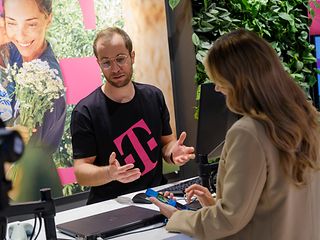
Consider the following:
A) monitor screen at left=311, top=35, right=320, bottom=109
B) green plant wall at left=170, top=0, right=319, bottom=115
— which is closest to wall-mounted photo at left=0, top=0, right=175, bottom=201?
green plant wall at left=170, top=0, right=319, bottom=115

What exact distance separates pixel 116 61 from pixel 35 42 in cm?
78

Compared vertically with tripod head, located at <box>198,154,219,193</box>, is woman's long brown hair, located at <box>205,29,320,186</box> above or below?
above

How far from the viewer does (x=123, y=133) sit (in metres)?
2.66

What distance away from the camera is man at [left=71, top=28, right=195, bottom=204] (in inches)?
98.1

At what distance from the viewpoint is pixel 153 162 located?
270 cm

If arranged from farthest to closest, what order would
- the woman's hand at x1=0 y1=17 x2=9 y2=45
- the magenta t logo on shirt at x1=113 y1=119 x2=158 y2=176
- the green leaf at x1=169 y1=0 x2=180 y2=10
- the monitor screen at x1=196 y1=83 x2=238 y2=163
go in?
the green leaf at x1=169 y1=0 x2=180 y2=10 < the woman's hand at x1=0 y1=17 x2=9 y2=45 < the magenta t logo on shirt at x1=113 y1=119 x2=158 y2=176 < the monitor screen at x1=196 y1=83 x2=238 y2=163

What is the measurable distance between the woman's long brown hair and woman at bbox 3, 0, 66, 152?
5.92ft

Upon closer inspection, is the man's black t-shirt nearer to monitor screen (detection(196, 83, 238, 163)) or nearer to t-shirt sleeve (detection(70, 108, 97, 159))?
t-shirt sleeve (detection(70, 108, 97, 159))

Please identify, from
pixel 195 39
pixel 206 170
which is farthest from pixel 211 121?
pixel 195 39

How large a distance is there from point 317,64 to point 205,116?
262 cm

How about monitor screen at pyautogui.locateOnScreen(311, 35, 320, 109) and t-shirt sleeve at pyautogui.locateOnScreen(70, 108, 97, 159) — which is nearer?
t-shirt sleeve at pyautogui.locateOnScreen(70, 108, 97, 159)

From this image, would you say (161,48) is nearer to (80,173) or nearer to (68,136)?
(68,136)

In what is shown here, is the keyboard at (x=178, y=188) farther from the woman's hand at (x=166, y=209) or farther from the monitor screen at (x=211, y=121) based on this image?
the woman's hand at (x=166, y=209)

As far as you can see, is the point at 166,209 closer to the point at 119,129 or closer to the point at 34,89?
the point at 119,129
